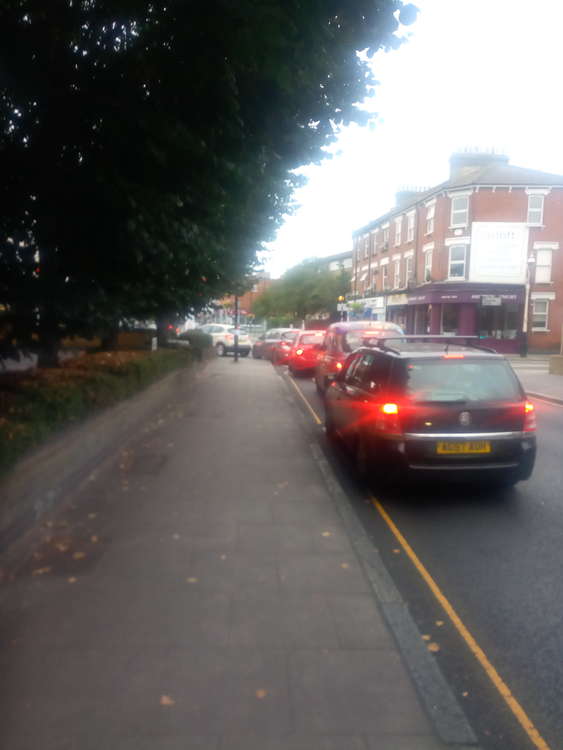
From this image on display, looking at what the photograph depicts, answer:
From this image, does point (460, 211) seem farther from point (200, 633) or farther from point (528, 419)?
point (200, 633)

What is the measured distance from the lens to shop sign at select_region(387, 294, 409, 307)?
45719 millimetres

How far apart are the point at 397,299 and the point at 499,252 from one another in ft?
30.3

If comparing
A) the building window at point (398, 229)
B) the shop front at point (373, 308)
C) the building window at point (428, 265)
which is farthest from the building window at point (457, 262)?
the shop front at point (373, 308)

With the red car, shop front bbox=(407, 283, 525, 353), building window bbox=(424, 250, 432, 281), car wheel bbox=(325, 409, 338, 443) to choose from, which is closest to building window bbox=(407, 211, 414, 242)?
building window bbox=(424, 250, 432, 281)

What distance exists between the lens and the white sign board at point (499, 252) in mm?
39250

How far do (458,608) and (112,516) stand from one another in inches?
129

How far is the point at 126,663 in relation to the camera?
3.64 metres

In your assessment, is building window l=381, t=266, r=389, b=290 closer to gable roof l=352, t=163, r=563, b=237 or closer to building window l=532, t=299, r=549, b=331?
gable roof l=352, t=163, r=563, b=237

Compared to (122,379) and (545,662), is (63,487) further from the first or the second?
(545,662)

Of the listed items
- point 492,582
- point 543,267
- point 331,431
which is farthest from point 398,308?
point 492,582

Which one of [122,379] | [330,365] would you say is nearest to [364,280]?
[330,365]

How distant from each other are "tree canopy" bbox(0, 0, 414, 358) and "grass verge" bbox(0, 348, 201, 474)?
88 centimetres

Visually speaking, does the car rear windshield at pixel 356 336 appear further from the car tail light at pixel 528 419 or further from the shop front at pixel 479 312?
the shop front at pixel 479 312

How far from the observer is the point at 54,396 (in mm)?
7051
